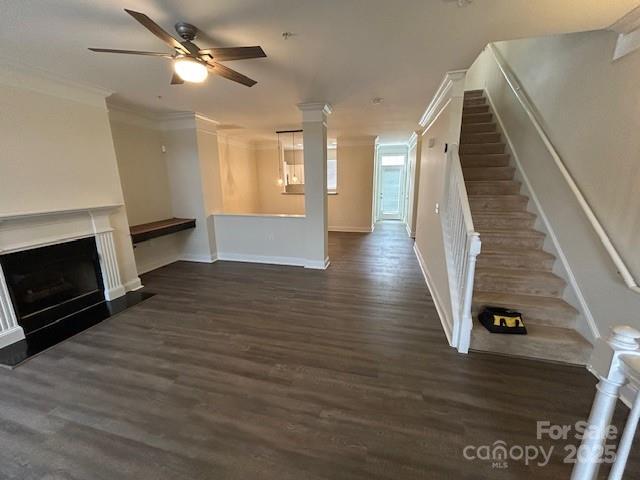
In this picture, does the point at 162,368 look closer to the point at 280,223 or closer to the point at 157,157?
the point at 280,223

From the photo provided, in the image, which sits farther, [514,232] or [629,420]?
[514,232]

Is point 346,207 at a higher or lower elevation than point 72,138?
lower

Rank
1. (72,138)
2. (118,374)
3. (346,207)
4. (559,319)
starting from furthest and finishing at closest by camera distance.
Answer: (346,207)
(72,138)
(559,319)
(118,374)

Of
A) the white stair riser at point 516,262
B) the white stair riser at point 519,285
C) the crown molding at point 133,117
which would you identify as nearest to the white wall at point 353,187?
the crown molding at point 133,117

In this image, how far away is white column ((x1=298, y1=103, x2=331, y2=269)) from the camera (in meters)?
4.02

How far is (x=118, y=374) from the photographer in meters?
2.12

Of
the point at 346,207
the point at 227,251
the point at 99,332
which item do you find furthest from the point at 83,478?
the point at 346,207

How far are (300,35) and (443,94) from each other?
2048mm

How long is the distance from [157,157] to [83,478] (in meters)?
4.53

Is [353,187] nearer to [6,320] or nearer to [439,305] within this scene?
[439,305]

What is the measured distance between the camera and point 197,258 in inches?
199

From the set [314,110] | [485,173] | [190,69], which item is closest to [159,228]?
[190,69]

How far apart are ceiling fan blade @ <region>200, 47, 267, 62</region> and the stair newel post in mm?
2266

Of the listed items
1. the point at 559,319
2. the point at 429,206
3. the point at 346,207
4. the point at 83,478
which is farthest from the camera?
the point at 346,207
